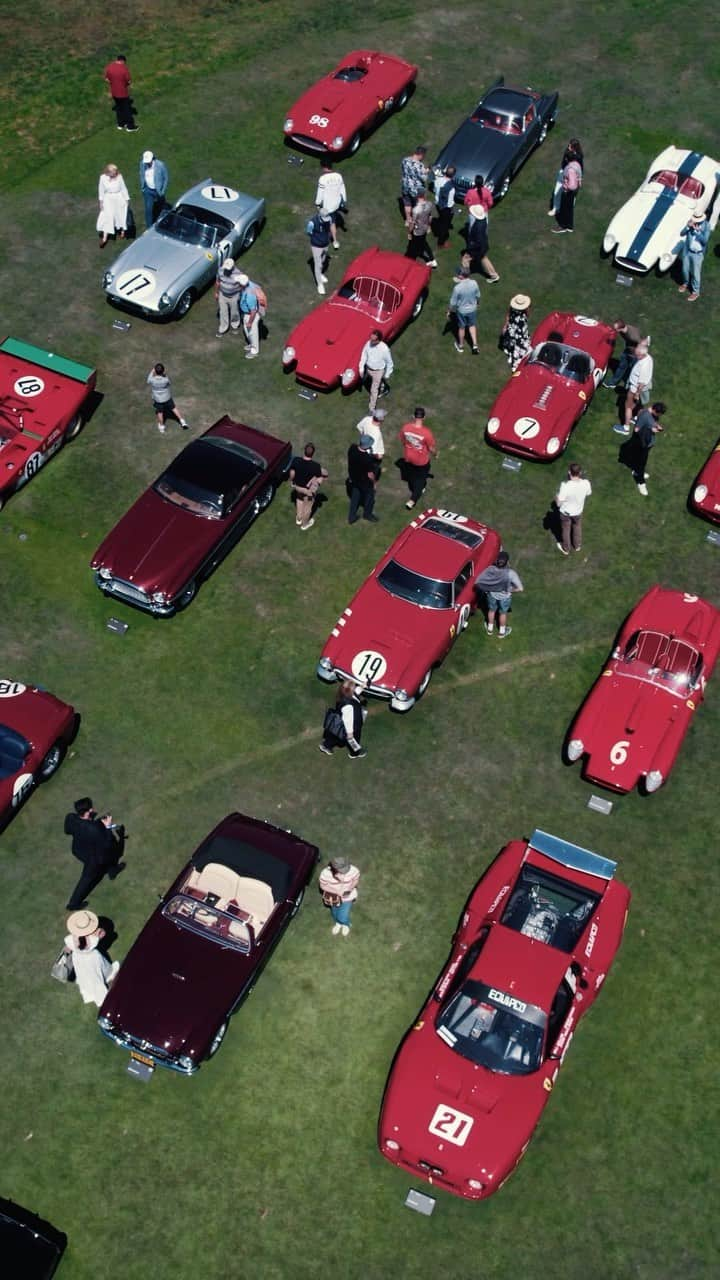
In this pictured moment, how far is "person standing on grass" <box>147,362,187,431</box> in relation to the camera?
22828 millimetres

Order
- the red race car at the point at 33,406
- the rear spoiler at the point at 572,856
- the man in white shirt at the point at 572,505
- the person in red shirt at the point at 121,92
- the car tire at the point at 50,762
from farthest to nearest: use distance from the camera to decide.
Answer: the person in red shirt at the point at 121,92, the red race car at the point at 33,406, the man in white shirt at the point at 572,505, the car tire at the point at 50,762, the rear spoiler at the point at 572,856

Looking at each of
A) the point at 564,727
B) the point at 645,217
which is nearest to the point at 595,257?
the point at 645,217

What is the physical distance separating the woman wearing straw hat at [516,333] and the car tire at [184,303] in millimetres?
5778

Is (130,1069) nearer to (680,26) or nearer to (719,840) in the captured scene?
(719,840)

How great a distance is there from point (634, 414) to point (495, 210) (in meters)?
6.38

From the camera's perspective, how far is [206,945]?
678 inches

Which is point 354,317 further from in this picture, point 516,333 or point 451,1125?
point 451,1125

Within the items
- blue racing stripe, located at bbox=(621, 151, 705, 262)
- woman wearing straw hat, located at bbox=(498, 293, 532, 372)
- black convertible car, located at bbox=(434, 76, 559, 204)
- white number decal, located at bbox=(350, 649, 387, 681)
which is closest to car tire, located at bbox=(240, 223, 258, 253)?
black convertible car, located at bbox=(434, 76, 559, 204)

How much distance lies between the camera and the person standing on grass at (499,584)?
2058 centimetres

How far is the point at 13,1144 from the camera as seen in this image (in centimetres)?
1633

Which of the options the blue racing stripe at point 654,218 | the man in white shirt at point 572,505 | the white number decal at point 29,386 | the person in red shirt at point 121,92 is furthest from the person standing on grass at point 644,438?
the person in red shirt at point 121,92

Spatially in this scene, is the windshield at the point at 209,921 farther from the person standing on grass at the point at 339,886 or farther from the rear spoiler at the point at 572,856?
the rear spoiler at the point at 572,856

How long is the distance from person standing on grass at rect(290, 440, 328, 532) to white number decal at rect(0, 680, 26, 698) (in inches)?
213

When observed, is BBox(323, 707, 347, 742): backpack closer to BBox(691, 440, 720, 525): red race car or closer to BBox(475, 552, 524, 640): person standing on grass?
BBox(475, 552, 524, 640): person standing on grass
